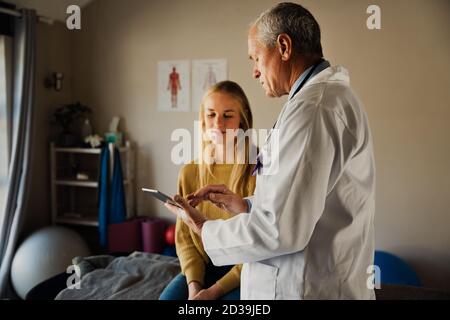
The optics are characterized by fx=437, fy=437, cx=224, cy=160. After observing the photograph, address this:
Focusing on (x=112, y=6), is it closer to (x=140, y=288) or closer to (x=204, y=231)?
(x=140, y=288)

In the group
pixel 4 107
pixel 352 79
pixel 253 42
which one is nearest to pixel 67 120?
pixel 4 107

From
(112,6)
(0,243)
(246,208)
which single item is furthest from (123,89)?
(246,208)

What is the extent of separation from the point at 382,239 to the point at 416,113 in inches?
19.6

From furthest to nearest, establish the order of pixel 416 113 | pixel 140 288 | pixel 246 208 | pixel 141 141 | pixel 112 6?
1. pixel 141 141
2. pixel 416 113
3. pixel 112 6
4. pixel 140 288
5. pixel 246 208

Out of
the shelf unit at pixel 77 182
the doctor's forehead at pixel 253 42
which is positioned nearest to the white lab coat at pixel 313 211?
the doctor's forehead at pixel 253 42

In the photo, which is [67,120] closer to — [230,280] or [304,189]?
[230,280]

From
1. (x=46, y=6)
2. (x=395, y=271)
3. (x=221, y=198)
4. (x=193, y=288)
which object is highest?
(x=46, y=6)

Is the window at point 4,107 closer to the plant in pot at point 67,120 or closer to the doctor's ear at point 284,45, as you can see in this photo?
the plant in pot at point 67,120

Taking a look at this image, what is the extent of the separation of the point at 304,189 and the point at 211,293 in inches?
17.9

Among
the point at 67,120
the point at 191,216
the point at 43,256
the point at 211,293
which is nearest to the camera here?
the point at 191,216

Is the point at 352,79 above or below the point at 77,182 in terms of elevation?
above

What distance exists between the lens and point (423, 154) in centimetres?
159

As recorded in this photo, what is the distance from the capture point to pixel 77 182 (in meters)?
1.97

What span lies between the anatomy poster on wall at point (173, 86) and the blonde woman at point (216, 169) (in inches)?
31.2
